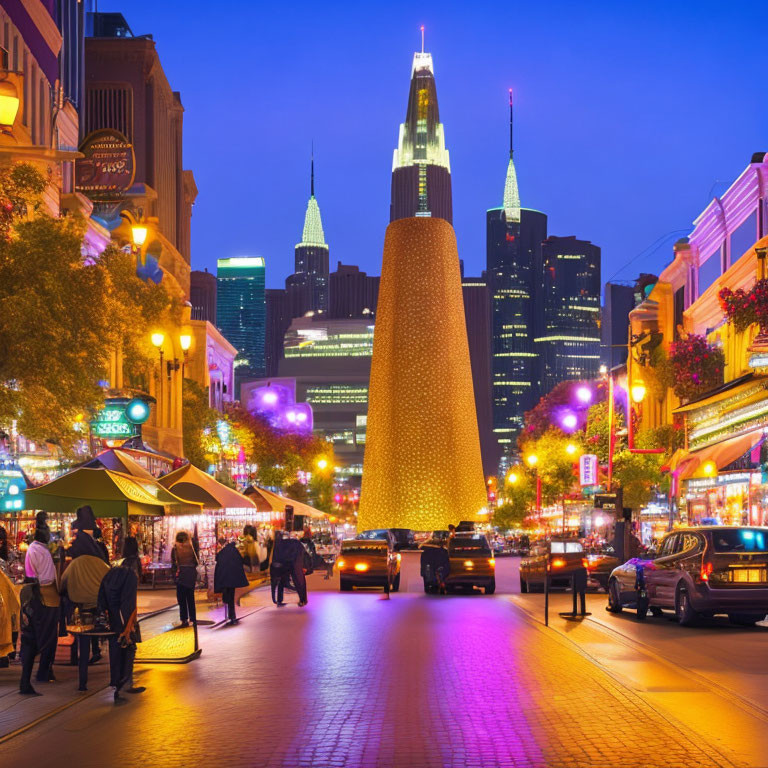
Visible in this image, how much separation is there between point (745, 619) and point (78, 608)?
1397cm

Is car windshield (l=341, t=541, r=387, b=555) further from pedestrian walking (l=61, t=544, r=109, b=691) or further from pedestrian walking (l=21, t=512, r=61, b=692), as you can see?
pedestrian walking (l=21, t=512, r=61, b=692)

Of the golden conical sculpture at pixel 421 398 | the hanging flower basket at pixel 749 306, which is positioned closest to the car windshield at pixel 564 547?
the hanging flower basket at pixel 749 306

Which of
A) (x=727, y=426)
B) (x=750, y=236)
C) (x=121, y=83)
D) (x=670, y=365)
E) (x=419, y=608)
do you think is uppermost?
(x=121, y=83)

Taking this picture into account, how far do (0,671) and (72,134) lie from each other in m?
32.3

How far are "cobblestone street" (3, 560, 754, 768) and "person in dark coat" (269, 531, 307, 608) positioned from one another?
9.80 metres

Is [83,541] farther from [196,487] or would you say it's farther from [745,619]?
[745,619]

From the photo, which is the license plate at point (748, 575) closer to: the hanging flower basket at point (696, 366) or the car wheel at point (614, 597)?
the car wheel at point (614, 597)

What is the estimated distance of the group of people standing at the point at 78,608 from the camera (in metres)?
13.7

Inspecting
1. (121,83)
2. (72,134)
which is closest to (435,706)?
(72,134)

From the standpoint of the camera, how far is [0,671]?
16.1m

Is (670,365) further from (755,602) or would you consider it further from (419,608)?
(755,602)

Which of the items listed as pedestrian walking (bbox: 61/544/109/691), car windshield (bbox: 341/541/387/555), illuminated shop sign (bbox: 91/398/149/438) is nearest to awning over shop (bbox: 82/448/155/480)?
pedestrian walking (bbox: 61/544/109/691)

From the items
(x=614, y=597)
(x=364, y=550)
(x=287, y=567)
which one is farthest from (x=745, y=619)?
(x=364, y=550)

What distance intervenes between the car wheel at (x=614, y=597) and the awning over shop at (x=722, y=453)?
8940mm
